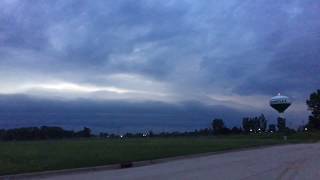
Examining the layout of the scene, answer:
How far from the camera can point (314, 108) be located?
124 m

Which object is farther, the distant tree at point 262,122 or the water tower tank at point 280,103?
the distant tree at point 262,122

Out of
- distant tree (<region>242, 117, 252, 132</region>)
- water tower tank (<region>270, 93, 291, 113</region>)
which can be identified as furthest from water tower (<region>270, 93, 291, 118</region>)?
distant tree (<region>242, 117, 252, 132</region>)

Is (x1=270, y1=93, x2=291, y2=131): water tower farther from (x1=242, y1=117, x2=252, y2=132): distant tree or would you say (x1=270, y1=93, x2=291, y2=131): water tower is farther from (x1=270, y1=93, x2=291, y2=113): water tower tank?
(x1=242, y1=117, x2=252, y2=132): distant tree

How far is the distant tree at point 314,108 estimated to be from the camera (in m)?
124

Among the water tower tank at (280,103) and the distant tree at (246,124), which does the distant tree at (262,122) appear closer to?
the distant tree at (246,124)

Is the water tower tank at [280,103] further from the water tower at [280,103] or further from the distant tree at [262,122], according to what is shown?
the distant tree at [262,122]

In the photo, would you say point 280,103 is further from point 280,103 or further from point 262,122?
point 262,122

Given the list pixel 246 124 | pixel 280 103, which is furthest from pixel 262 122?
pixel 280 103

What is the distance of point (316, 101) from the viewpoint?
4887 inches

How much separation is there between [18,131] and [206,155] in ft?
203

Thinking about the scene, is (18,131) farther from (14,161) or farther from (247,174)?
(247,174)

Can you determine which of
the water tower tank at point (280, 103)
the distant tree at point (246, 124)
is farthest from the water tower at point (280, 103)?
the distant tree at point (246, 124)

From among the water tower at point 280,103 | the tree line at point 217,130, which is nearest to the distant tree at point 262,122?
the tree line at point 217,130

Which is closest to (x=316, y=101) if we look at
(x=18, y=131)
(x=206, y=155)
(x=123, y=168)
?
(x=18, y=131)
